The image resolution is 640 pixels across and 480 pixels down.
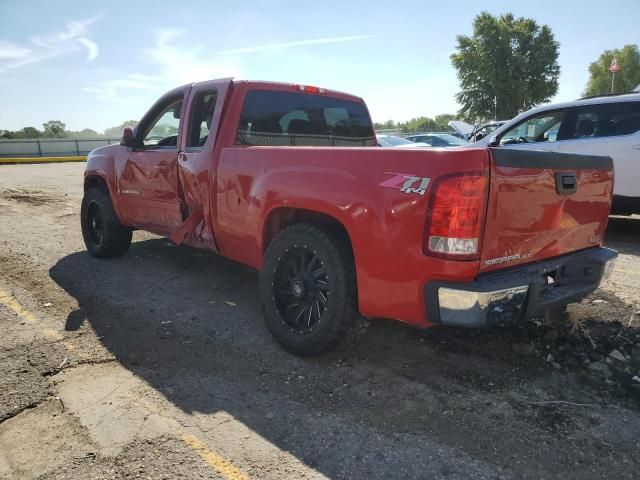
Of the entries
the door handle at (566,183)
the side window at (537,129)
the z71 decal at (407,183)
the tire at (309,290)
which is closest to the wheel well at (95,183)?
the tire at (309,290)

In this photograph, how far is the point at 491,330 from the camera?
3.45m

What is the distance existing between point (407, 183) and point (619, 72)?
75.6 meters

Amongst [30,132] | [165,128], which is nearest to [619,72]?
[30,132]

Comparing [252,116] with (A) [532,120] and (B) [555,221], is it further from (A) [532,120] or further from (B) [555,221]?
(A) [532,120]

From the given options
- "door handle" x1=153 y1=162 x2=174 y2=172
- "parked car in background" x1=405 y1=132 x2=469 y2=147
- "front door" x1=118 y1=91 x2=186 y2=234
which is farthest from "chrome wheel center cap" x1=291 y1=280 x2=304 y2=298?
"parked car in background" x1=405 y1=132 x2=469 y2=147

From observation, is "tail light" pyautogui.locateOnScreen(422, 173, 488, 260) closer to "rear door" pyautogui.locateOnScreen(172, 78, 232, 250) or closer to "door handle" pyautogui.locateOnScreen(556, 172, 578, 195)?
"door handle" pyautogui.locateOnScreen(556, 172, 578, 195)

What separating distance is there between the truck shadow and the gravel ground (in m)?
0.01

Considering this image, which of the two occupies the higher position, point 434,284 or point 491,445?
point 434,284

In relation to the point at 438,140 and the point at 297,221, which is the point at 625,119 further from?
the point at 438,140

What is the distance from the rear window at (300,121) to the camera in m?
3.89

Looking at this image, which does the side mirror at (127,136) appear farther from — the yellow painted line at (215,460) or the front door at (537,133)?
the front door at (537,133)

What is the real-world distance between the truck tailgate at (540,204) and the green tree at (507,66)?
1470 inches

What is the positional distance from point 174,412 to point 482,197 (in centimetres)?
196

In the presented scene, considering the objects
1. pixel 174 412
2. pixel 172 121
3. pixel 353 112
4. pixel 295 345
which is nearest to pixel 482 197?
pixel 295 345
